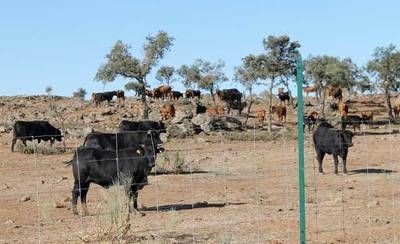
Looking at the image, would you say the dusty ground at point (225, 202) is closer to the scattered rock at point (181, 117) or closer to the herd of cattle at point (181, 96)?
the scattered rock at point (181, 117)

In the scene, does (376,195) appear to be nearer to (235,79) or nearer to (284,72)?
(284,72)

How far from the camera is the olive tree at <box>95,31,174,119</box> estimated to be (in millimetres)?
42719

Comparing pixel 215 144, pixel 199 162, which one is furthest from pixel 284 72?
pixel 199 162

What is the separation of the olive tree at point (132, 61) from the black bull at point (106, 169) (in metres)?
27.9

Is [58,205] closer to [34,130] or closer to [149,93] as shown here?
[34,130]

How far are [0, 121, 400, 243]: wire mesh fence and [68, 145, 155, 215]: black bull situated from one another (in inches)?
16.0

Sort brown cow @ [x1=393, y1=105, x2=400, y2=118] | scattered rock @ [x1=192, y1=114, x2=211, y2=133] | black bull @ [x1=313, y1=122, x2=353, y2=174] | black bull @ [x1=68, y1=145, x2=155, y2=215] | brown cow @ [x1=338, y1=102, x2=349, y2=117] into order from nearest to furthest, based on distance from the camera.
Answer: black bull @ [x1=68, y1=145, x2=155, y2=215] → black bull @ [x1=313, y1=122, x2=353, y2=174] → scattered rock @ [x1=192, y1=114, x2=211, y2=133] → brown cow @ [x1=338, y1=102, x2=349, y2=117] → brown cow @ [x1=393, y1=105, x2=400, y2=118]

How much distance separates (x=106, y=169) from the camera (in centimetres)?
1434

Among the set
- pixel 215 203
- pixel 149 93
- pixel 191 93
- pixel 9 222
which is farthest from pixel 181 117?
pixel 9 222

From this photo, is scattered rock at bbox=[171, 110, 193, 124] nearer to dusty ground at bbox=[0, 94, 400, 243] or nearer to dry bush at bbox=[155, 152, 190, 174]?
dusty ground at bbox=[0, 94, 400, 243]

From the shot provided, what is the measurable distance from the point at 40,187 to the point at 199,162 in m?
7.36

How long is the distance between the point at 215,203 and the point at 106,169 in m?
2.66

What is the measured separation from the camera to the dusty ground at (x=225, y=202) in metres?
11.5

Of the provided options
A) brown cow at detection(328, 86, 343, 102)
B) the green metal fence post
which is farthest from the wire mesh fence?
brown cow at detection(328, 86, 343, 102)
